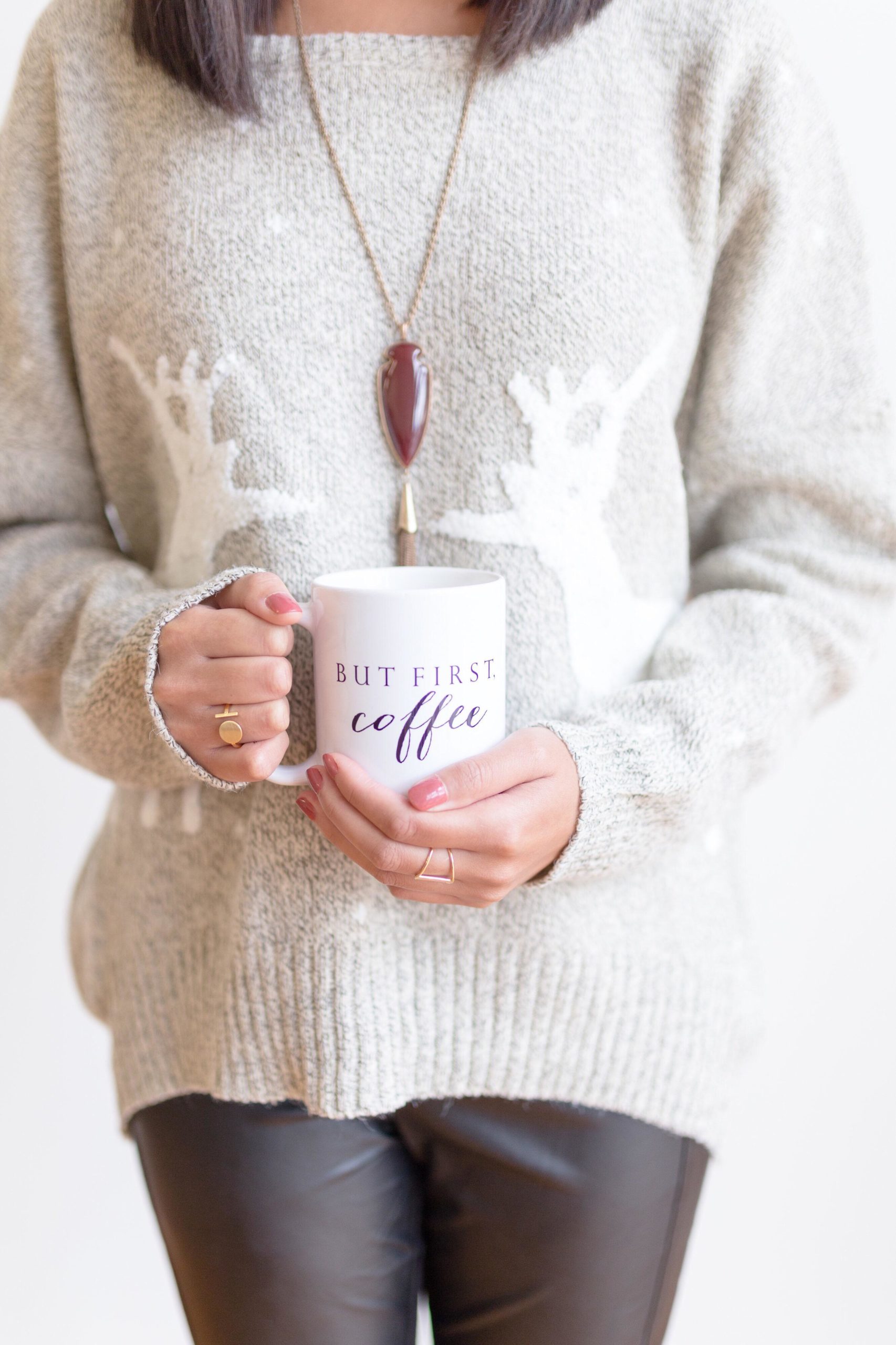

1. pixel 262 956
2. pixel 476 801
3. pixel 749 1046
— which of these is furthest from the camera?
pixel 749 1046

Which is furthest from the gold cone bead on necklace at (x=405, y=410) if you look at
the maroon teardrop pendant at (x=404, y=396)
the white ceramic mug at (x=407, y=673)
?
the white ceramic mug at (x=407, y=673)

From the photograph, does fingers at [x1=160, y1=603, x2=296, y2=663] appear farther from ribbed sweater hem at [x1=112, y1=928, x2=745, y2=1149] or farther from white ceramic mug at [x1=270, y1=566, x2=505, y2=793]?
ribbed sweater hem at [x1=112, y1=928, x2=745, y2=1149]

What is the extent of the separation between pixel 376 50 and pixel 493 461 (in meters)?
0.26

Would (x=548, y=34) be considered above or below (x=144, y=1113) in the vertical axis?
above

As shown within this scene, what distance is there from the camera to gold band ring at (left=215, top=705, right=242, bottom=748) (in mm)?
580

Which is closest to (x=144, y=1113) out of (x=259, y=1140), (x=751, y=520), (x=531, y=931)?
(x=259, y=1140)

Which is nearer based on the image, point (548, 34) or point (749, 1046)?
point (548, 34)

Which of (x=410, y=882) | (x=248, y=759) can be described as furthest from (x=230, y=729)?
(x=410, y=882)

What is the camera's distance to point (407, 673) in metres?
0.54

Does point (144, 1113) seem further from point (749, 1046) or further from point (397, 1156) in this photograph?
point (749, 1046)

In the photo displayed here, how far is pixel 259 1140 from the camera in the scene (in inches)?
26.8

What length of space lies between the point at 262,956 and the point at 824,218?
0.59 metres

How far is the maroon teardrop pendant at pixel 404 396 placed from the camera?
65cm

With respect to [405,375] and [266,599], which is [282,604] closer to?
[266,599]
